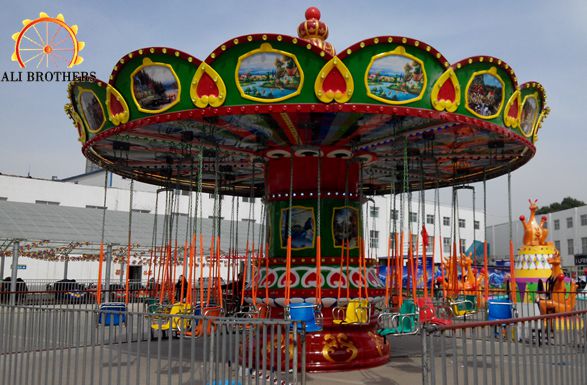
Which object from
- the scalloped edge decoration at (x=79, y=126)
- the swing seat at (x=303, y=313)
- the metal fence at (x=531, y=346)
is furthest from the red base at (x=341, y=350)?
the scalloped edge decoration at (x=79, y=126)

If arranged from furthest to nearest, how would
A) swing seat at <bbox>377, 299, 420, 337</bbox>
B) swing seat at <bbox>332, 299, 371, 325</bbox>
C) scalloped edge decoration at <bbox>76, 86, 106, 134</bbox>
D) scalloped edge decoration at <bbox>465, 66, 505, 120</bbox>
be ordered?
1. swing seat at <bbox>332, 299, 371, 325</bbox>
2. scalloped edge decoration at <bbox>76, 86, 106, 134</bbox>
3. swing seat at <bbox>377, 299, 420, 337</bbox>
4. scalloped edge decoration at <bbox>465, 66, 505, 120</bbox>

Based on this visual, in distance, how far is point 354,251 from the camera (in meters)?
10.4

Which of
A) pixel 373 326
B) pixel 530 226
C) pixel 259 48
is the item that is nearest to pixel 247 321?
pixel 259 48

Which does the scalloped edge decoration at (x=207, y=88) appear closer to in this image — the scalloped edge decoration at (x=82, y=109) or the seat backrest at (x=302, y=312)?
the scalloped edge decoration at (x=82, y=109)

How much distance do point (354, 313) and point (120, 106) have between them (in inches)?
192

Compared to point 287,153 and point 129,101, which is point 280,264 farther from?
point 129,101

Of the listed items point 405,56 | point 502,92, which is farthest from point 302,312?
point 502,92

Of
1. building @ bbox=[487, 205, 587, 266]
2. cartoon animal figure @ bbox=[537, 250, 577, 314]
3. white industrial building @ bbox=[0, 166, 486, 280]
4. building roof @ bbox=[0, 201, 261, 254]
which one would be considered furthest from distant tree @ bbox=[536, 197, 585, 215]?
cartoon animal figure @ bbox=[537, 250, 577, 314]

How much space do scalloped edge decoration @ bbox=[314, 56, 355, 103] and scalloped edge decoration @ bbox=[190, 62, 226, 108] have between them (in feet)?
4.18

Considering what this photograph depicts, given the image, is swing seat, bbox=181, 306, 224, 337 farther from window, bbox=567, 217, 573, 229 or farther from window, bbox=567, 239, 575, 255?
window, bbox=567, 217, 573, 229

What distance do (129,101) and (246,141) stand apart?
2743 millimetres

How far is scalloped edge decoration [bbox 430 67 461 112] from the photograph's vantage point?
7645 mm

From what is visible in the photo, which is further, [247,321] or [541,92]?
[541,92]

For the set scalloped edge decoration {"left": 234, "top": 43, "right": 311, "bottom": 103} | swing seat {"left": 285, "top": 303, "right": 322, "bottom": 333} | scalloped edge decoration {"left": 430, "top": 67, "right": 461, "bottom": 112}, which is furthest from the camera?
swing seat {"left": 285, "top": 303, "right": 322, "bottom": 333}
